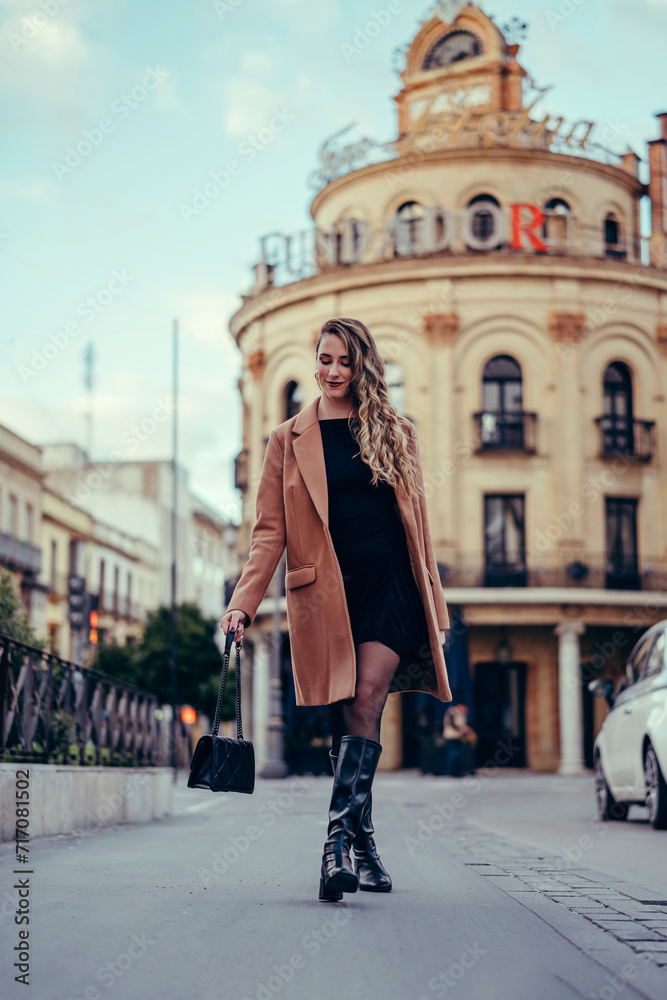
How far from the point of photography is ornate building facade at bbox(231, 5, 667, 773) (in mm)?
38219

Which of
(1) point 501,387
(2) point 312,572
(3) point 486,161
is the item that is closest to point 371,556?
(2) point 312,572

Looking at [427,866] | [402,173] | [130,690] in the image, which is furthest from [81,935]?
[402,173]

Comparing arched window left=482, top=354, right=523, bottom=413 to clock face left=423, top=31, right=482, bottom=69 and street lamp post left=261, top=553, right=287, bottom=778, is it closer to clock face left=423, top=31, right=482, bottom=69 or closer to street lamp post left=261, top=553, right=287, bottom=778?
street lamp post left=261, top=553, right=287, bottom=778

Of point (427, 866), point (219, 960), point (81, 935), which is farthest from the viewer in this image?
point (427, 866)

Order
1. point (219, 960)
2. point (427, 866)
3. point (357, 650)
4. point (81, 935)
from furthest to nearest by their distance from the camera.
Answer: point (427, 866)
point (357, 650)
point (81, 935)
point (219, 960)

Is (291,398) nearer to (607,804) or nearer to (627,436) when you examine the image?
(627,436)

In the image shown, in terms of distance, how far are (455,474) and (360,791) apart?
33367 mm

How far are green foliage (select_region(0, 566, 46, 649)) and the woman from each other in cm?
576

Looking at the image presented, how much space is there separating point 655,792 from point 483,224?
31319mm

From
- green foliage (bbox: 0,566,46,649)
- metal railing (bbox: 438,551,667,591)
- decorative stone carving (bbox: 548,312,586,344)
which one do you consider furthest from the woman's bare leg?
decorative stone carving (bbox: 548,312,586,344)

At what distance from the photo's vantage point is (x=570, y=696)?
3756 cm

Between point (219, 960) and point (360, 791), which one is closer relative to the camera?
point (219, 960)

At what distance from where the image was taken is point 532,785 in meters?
30.0

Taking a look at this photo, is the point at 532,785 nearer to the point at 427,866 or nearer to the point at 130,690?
the point at 130,690
